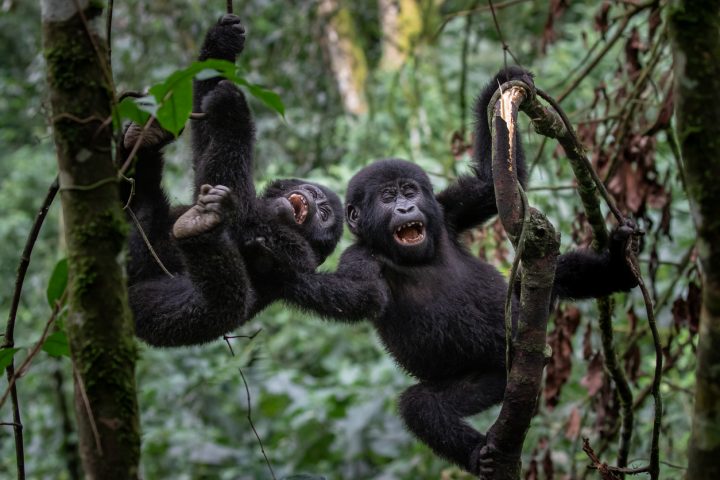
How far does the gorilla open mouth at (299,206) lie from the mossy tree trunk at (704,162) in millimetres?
2800

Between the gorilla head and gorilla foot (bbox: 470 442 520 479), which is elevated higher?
the gorilla head

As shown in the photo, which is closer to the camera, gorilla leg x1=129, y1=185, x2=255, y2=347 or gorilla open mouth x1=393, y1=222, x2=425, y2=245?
gorilla leg x1=129, y1=185, x2=255, y2=347

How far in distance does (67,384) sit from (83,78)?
25.4 feet

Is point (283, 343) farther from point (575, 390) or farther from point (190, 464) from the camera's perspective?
point (575, 390)

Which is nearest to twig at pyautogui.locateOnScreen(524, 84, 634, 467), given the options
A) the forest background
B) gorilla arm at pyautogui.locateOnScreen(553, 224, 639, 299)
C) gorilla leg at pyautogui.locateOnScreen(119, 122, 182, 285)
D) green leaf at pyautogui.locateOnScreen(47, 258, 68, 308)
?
gorilla arm at pyautogui.locateOnScreen(553, 224, 639, 299)

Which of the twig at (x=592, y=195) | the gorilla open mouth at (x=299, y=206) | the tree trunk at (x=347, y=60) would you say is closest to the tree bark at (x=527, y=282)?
the twig at (x=592, y=195)

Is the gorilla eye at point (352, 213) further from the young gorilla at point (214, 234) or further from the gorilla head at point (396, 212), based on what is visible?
the young gorilla at point (214, 234)

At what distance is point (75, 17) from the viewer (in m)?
1.96

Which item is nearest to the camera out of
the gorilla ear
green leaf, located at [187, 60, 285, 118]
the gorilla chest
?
green leaf, located at [187, 60, 285, 118]

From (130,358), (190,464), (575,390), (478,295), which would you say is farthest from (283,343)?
(130,358)

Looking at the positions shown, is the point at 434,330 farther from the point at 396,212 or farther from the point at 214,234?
the point at 214,234

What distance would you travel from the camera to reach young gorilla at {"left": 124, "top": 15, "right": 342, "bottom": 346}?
3.60 m

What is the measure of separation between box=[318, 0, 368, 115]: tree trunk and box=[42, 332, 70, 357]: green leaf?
9929mm

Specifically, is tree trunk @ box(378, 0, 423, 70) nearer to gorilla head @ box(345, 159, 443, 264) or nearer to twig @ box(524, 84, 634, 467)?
gorilla head @ box(345, 159, 443, 264)
